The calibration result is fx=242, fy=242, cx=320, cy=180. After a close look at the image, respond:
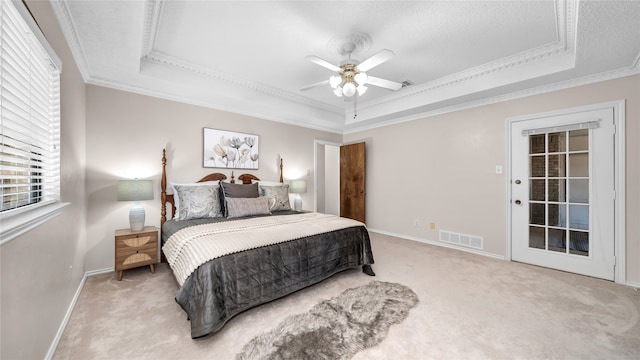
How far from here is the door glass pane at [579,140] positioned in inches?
114

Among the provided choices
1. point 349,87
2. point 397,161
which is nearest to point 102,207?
point 349,87

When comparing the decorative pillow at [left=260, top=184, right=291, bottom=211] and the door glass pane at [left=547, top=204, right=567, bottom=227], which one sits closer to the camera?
the door glass pane at [left=547, top=204, right=567, bottom=227]

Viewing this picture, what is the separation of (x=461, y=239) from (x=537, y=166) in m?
1.44

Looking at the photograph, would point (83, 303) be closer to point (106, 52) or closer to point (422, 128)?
point (106, 52)

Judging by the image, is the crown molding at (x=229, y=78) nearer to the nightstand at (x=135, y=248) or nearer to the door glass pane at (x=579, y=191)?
the nightstand at (x=135, y=248)

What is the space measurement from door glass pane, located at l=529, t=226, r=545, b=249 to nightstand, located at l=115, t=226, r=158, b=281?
4.76 meters

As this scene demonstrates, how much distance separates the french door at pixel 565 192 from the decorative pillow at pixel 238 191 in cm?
370

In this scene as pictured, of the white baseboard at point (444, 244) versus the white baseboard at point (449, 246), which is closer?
the white baseboard at point (449, 246)

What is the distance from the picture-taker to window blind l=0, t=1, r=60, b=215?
45.2 inches

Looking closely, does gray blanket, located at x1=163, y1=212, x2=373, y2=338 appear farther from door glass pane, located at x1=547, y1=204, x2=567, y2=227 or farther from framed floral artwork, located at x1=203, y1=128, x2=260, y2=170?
door glass pane, located at x1=547, y1=204, x2=567, y2=227

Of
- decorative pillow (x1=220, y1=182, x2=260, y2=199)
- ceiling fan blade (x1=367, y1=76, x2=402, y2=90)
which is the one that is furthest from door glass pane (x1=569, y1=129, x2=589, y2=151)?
decorative pillow (x1=220, y1=182, x2=260, y2=199)

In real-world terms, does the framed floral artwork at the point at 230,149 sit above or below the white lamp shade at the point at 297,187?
above

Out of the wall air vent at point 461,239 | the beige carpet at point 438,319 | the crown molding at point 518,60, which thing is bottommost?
the beige carpet at point 438,319

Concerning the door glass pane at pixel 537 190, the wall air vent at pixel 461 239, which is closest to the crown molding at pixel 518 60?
the door glass pane at pixel 537 190
